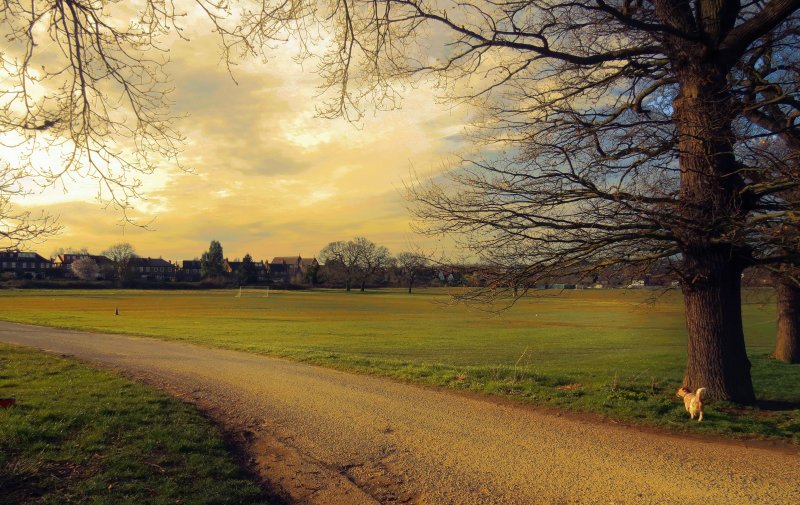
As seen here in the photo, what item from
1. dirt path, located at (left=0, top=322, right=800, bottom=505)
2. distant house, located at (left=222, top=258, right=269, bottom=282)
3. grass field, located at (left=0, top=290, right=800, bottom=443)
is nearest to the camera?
dirt path, located at (left=0, top=322, right=800, bottom=505)

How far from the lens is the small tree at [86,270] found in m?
108

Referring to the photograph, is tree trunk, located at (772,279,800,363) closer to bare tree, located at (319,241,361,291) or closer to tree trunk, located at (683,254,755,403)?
tree trunk, located at (683,254,755,403)

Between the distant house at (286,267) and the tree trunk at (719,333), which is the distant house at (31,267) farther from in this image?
the tree trunk at (719,333)

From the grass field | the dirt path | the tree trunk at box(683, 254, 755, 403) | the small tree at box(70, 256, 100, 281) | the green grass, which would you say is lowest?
the grass field

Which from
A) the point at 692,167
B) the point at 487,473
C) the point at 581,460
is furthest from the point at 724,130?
the point at 487,473

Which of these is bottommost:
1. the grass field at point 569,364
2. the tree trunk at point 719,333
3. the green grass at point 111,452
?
the grass field at point 569,364

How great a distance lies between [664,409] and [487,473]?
430 centimetres

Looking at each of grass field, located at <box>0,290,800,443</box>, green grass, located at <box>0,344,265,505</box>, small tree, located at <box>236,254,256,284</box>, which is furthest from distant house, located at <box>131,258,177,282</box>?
green grass, located at <box>0,344,265,505</box>

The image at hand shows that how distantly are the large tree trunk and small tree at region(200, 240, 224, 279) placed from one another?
12723cm

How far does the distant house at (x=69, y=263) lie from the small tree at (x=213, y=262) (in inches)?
837

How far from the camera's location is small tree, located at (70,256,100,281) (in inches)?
4266

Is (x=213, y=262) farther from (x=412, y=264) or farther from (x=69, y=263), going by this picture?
(x=412, y=264)

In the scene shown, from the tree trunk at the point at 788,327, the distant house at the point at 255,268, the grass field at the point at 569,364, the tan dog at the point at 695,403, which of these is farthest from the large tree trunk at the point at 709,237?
the distant house at the point at 255,268

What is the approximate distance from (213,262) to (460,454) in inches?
5302
